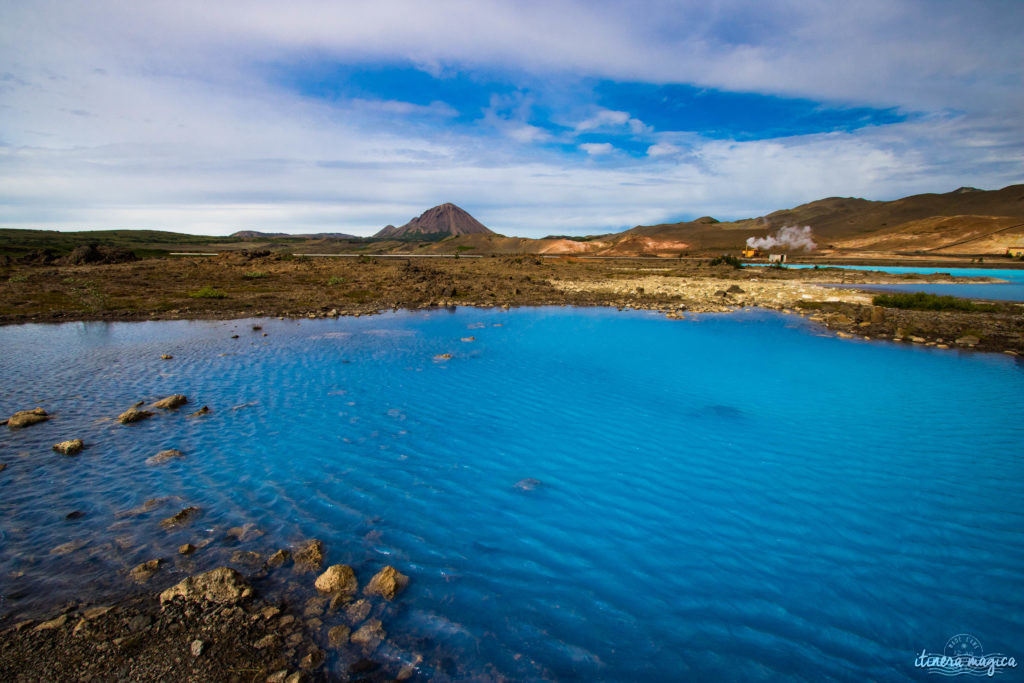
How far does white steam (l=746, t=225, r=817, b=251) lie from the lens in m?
89.3

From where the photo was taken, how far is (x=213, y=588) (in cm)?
449

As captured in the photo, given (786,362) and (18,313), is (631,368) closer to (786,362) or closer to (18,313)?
(786,362)

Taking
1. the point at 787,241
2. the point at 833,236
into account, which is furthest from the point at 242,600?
the point at 833,236

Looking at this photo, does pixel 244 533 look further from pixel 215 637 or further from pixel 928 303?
pixel 928 303

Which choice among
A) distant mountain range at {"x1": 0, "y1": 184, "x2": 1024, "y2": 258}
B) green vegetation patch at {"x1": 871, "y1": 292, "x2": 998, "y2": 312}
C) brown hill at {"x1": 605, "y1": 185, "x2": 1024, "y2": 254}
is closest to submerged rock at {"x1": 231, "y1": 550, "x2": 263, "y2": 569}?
green vegetation patch at {"x1": 871, "y1": 292, "x2": 998, "y2": 312}

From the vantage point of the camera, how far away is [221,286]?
29.6 meters

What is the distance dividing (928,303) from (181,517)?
102 feet

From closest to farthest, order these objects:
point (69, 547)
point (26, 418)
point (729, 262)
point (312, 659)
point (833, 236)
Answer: point (312, 659) < point (69, 547) < point (26, 418) < point (729, 262) < point (833, 236)

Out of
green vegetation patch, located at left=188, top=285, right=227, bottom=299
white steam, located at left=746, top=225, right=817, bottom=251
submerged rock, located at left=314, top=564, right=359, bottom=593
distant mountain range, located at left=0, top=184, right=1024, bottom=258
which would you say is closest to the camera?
submerged rock, located at left=314, top=564, right=359, bottom=593

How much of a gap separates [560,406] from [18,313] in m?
25.6

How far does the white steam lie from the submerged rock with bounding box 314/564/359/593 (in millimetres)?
100608

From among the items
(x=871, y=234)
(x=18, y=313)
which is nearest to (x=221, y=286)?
(x=18, y=313)

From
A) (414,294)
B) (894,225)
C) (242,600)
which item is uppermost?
(894,225)

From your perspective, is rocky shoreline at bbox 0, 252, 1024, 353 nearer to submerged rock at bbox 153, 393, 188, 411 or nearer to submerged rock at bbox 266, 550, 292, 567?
submerged rock at bbox 153, 393, 188, 411
